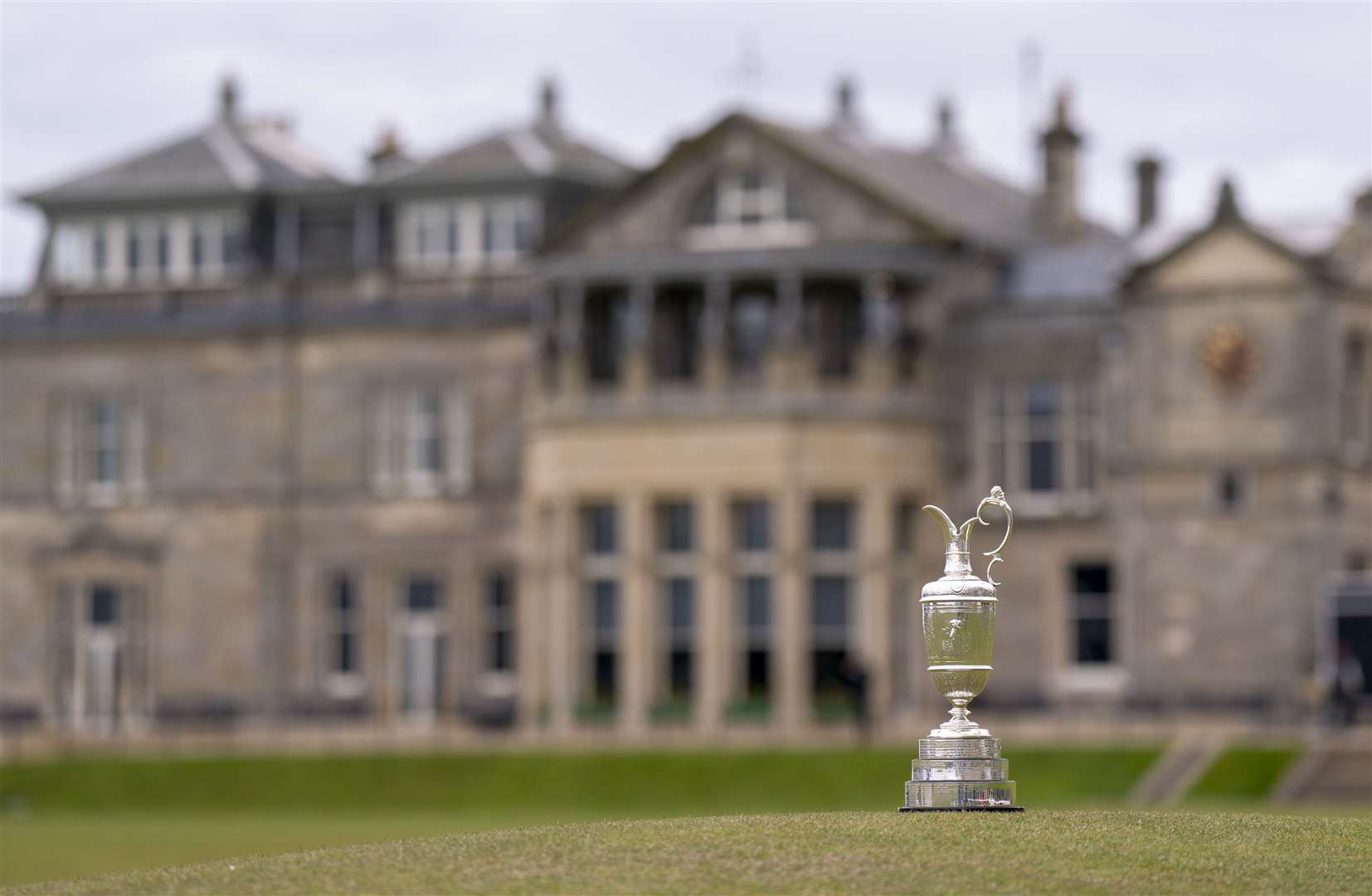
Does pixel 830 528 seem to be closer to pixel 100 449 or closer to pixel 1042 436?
pixel 1042 436

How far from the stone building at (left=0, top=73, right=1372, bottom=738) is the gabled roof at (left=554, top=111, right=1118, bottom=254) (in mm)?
146

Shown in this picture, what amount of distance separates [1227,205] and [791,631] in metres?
11.0

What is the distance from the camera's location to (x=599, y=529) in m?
61.8

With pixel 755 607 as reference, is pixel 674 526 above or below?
above

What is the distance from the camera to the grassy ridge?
2021 inches

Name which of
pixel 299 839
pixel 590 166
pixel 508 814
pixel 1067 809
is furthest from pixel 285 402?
pixel 1067 809

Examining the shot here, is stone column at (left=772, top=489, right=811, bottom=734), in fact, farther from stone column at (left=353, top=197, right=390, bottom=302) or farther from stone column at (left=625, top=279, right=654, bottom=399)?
stone column at (left=353, top=197, right=390, bottom=302)

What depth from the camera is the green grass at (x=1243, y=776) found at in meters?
49.6

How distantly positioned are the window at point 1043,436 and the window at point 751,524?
4276 mm

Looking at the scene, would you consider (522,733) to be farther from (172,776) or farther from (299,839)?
(299,839)

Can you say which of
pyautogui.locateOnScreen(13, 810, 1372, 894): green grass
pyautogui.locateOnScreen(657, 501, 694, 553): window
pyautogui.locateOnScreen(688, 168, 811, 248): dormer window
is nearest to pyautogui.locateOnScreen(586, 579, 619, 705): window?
pyautogui.locateOnScreen(657, 501, 694, 553): window

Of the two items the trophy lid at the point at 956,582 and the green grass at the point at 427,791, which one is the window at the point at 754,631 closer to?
the green grass at the point at 427,791

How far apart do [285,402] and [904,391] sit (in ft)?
43.8

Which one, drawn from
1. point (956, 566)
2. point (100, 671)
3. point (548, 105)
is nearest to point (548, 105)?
point (548, 105)
